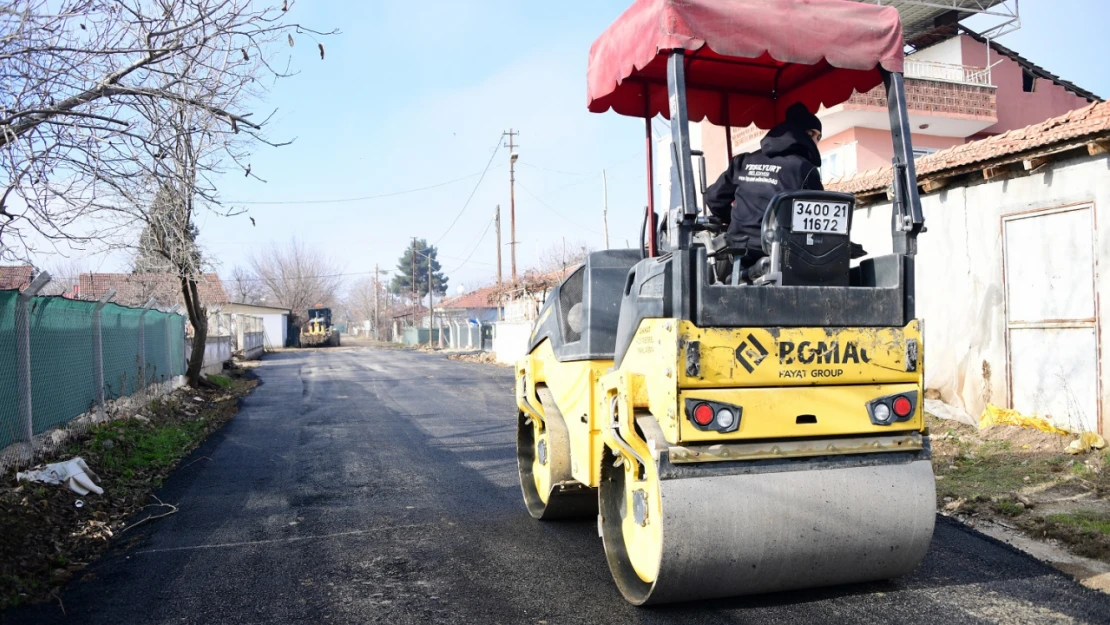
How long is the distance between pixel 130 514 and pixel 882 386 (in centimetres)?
597

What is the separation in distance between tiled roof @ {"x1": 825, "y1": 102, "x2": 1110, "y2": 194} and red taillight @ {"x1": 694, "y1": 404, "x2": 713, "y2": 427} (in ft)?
17.1

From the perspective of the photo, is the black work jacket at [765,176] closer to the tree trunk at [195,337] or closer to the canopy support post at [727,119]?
A: the canopy support post at [727,119]

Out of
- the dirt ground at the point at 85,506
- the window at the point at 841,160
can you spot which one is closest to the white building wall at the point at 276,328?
the window at the point at 841,160

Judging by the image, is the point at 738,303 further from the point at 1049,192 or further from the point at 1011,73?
the point at 1011,73

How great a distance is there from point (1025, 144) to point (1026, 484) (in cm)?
360

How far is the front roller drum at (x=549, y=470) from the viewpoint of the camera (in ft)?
17.8

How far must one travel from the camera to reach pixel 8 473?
276 inches

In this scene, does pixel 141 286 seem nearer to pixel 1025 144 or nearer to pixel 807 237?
pixel 1025 144

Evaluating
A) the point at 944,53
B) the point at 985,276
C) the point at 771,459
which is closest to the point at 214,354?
the point at 985,276

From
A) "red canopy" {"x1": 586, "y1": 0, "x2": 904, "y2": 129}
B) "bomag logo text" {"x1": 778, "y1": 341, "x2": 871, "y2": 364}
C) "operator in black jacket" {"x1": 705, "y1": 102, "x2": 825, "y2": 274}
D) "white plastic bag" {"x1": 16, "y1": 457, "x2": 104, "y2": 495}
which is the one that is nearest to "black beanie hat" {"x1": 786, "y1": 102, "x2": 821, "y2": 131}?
"operator in black jacket" {"x1": 705, "y1": 102, "x2": 825, "y2": 274}

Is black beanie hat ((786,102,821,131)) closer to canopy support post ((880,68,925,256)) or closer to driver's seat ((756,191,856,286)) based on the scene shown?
canopy support post ((880,68,925,256))

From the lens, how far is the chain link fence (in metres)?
7.58

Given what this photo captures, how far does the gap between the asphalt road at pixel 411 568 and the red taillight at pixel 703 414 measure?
1000 mm

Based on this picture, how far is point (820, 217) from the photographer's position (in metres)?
4.07
